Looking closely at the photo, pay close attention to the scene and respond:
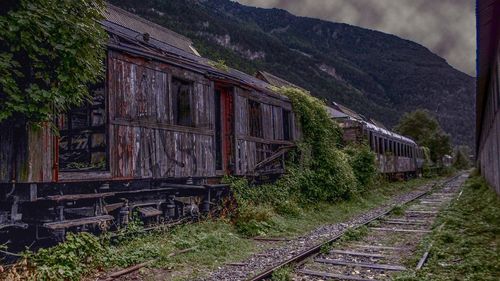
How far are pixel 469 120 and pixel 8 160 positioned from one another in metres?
122

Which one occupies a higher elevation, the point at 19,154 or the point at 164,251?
the point at 19,154

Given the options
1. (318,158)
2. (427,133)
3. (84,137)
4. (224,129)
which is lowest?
(318,158)

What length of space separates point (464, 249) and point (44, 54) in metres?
7.79

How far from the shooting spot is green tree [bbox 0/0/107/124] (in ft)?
18.7

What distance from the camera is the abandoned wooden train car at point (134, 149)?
6.82 metres

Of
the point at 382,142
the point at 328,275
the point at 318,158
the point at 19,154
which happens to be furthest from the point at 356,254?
the point at 382,142

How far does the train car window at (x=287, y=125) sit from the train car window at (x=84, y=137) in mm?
7583

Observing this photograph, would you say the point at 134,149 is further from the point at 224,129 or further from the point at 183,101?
the point at 224,129

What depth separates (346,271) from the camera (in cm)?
625

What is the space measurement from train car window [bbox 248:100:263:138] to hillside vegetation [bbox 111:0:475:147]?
2433cm

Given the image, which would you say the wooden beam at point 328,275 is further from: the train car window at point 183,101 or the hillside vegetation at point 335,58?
the hillside vegetation at point 335,58

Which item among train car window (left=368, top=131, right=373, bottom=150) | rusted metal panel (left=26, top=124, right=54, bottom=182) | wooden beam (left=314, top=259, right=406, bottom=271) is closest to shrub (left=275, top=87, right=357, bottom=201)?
train car window (left=368, top=131, right=373, bottom=150)

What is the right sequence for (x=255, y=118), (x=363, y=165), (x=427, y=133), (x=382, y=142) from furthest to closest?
(x=427, y=133)
(x=382, y=142)
(x=363, y=165)
(x=255, y=118)

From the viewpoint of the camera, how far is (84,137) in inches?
413
